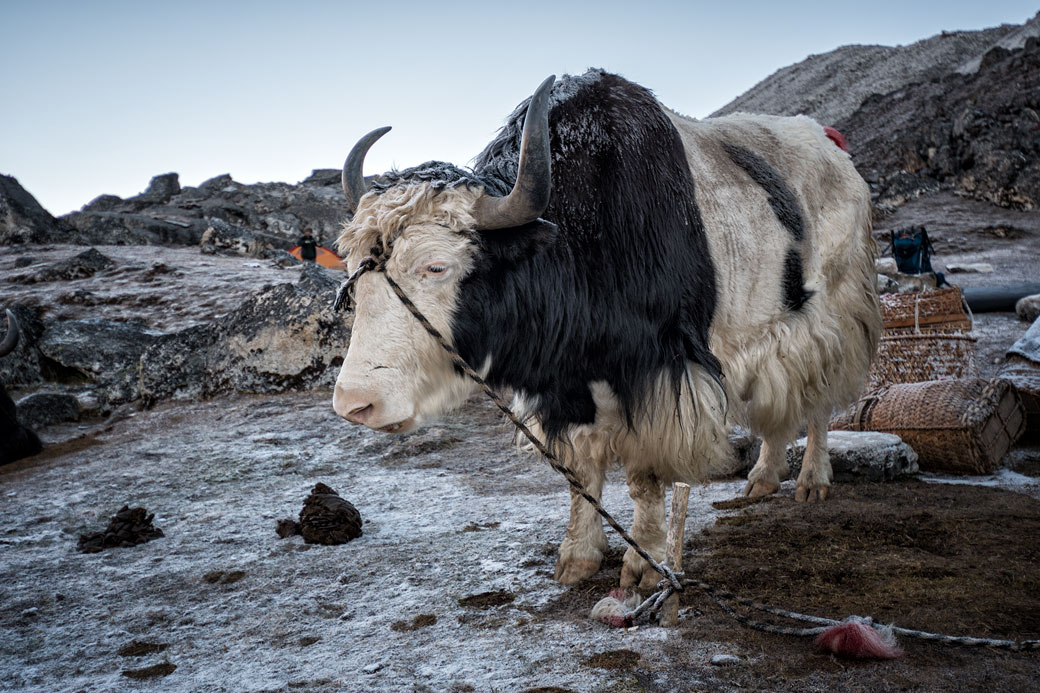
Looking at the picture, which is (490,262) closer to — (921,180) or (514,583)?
(514,583)

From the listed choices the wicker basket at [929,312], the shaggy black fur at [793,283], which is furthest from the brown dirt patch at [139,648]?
the wicker basket at [929,312]

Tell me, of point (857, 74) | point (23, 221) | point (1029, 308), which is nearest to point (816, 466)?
point (1029, 308)

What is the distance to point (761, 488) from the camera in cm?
352

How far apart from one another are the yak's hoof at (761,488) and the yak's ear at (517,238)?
204cm

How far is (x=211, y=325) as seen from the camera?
698 cm

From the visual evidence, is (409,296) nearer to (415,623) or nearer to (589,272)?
(589,272)

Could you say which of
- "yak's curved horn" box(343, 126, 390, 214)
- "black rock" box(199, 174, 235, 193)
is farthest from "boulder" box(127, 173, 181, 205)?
"yak's curved horn" box(343, 126, 390, 214)

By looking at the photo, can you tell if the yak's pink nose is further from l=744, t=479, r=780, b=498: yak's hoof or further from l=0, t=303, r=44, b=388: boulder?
l=0, t=303, r=44, b=388: boulder

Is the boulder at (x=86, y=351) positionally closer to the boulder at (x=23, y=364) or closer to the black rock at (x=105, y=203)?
the boulder at (x=23, y=364)

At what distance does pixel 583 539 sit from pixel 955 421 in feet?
7.55

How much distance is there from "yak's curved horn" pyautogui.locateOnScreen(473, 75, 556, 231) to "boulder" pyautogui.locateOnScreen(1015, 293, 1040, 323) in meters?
7.42

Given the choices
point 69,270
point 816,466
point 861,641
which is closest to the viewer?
point 861,641

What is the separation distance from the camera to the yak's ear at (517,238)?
7.00ft

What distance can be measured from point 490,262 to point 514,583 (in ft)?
3.86
